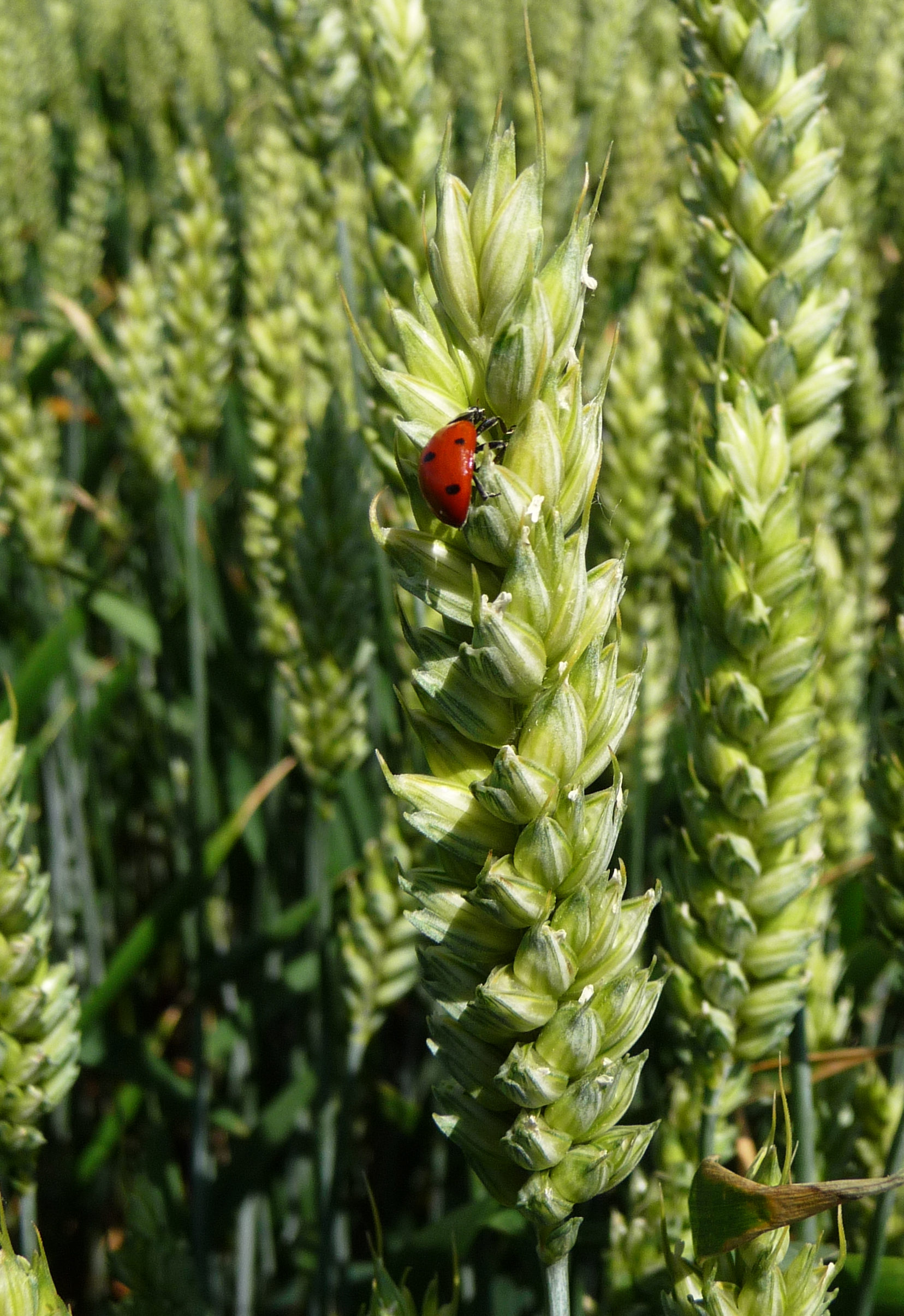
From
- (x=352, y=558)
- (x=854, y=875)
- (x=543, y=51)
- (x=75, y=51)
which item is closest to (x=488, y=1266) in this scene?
(x=854, y=875)

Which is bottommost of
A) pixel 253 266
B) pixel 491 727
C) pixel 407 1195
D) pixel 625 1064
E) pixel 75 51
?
pixel 407 1195

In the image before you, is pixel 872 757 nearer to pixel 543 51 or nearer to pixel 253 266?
pixel 253 266

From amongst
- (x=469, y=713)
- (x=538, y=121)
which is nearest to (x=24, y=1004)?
(x=469, y=713)

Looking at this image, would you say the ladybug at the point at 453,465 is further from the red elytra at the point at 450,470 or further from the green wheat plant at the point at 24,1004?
the green wheat plant at the point at 24,1004

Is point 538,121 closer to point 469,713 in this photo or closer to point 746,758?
point 469,713

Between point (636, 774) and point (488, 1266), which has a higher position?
point (636, 774)

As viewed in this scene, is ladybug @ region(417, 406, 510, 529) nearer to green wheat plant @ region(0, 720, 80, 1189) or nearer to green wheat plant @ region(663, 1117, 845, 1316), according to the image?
green wheat plant @ region(663, 1117, 845, 1316)

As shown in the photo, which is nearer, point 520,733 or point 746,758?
point 520,733

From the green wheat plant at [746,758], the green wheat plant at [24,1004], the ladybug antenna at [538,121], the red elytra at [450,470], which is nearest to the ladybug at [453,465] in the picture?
the red elytra at [450,470]
